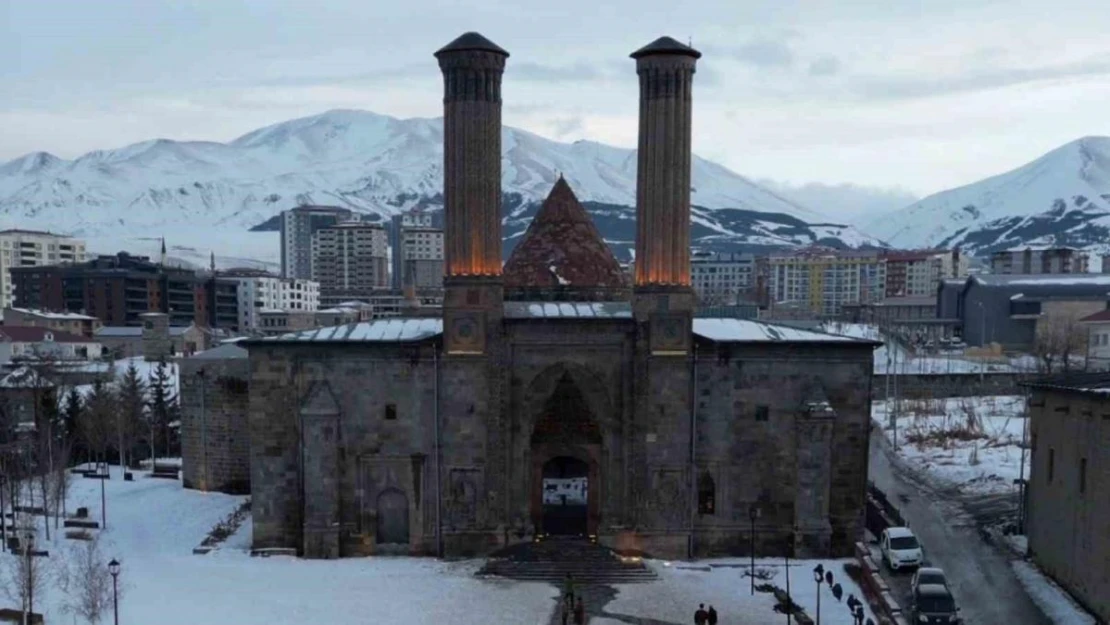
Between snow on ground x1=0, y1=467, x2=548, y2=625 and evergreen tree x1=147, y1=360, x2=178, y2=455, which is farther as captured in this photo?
evergreen tree x1=147, y1=360, x2=178, y2=455

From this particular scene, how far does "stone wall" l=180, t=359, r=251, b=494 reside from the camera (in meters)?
42.0

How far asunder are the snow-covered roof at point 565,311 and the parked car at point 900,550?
36.9 ft

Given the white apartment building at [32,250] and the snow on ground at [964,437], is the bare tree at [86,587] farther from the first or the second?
the white apartment building at [32,250]

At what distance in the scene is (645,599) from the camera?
26.6 m

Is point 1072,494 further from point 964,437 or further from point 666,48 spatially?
point 964,437

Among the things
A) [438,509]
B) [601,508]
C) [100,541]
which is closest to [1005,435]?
[601,508]

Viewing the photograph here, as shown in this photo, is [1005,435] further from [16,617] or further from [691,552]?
[16,617]

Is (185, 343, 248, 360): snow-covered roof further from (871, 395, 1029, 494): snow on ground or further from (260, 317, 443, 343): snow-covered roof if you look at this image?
(871, 395, 1029, 494): snow on ground

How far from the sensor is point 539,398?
101 feet

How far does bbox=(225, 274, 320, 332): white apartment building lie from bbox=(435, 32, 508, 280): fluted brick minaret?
100 meters

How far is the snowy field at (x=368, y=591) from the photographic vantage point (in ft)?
81.4

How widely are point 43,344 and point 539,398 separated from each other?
67068mm

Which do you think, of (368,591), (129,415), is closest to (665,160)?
(368,591)

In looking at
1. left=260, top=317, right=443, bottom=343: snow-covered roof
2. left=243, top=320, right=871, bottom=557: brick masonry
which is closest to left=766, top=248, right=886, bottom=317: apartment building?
left=243, top=320, right=871, bottom=557: brick masonry
